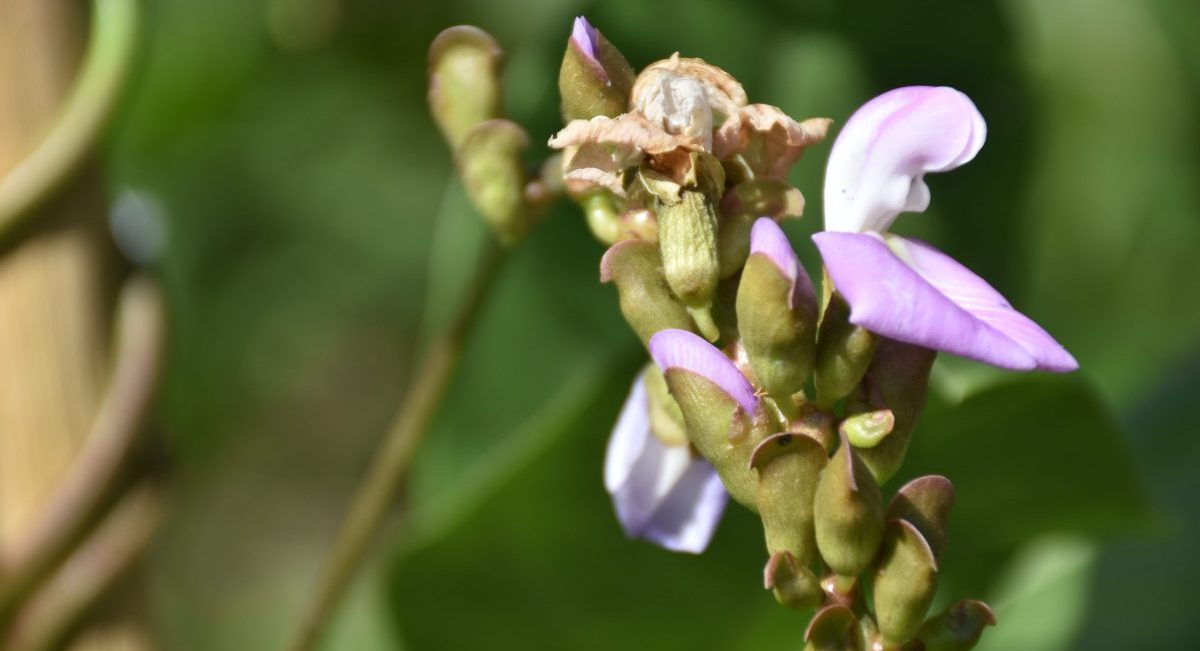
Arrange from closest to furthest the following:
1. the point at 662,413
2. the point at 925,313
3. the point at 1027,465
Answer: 1. the point at 925,313
2. the point at 662,413
3. the point at 1027,465

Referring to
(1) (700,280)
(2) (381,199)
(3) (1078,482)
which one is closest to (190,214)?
(2) (381,199)

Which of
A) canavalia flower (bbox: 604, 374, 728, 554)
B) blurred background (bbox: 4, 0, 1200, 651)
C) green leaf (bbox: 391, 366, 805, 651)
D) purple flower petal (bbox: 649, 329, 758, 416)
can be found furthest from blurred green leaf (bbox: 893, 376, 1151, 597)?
purple flower petal (bbox: 649, 329, 758, 416)

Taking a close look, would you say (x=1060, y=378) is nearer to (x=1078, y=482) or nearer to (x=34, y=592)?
(x=1078, y=482)

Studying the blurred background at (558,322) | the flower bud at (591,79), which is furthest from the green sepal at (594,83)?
the blurred background at (558,322)

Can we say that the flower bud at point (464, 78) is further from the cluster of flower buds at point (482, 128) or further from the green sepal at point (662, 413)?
the green sepal at point (662, 413)

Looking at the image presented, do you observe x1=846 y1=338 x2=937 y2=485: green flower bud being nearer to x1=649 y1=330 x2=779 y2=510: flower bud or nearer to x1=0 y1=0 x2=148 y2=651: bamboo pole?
x1=649 y1=330 x2=779 y2=510: flower bud

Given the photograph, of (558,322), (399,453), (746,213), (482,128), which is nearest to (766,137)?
(746,213)

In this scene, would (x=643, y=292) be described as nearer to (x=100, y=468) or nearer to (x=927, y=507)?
(x=927, y=507)
